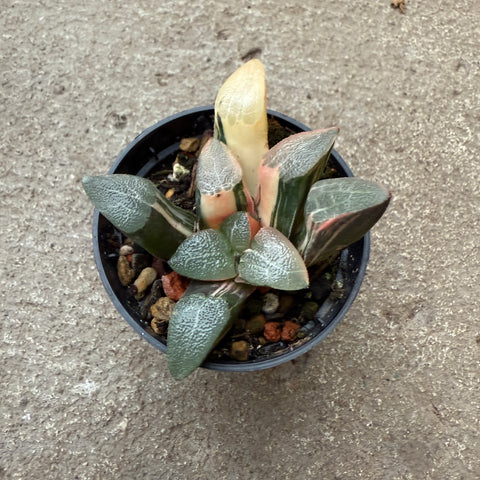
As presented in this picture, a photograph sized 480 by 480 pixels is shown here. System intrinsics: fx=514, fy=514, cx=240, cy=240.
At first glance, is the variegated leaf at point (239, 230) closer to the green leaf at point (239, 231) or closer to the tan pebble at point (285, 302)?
the green leaf at point (239, 231)

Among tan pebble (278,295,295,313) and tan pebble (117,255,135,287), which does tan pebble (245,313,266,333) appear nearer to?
tan pebble (278,295,295,313)

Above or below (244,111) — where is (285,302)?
below

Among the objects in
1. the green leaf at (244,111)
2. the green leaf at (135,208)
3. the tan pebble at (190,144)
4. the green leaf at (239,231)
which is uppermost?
the green leaf at (244,111)

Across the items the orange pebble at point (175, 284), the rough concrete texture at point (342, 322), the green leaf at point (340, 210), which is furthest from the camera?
the rough concrete texture at point (342, 322)

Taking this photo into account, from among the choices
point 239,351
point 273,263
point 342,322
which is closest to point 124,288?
point 239,351

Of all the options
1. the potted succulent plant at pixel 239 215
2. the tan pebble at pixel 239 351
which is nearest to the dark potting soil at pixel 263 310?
the tan pebble at pixel 239 351

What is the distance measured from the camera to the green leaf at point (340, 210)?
60cm

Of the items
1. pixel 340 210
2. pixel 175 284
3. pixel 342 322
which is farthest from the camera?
pixel 342 322

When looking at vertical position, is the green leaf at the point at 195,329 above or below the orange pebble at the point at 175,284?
above

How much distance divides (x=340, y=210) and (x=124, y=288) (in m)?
0.42

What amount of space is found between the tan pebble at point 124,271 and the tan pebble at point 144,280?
0.5 inches

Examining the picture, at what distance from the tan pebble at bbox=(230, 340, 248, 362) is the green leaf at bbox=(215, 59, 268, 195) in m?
0.32

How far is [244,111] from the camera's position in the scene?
0.68 m

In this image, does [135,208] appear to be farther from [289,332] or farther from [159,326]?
[289,332]
